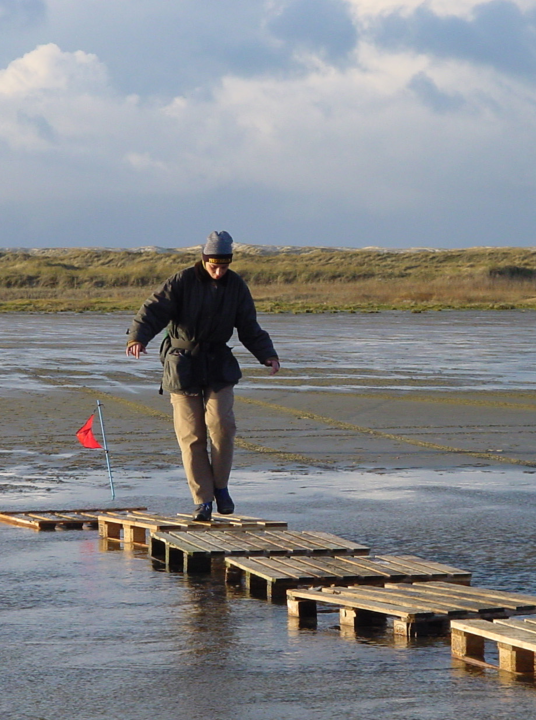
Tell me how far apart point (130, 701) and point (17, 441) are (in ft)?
32.8

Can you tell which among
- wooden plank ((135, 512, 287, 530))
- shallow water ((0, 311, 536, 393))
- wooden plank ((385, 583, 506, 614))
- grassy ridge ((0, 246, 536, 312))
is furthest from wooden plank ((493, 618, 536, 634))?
grassy ridge ((0, 246, 536, 312))

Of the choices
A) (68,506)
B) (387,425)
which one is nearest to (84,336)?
(387,425)

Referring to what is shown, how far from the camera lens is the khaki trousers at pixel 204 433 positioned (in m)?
9.12

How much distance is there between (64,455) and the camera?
13.6 metres

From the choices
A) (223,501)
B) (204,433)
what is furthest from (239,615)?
(204,433)

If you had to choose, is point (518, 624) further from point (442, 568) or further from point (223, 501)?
point (223, 501)

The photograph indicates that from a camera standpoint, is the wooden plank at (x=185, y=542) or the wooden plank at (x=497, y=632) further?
the wooden plank at (x=185, y=542)

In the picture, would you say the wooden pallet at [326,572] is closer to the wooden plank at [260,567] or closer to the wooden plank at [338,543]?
the wooden plank at [260,567]

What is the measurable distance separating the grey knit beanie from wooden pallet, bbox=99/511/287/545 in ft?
6.15

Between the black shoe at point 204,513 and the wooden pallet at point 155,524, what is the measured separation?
5cm

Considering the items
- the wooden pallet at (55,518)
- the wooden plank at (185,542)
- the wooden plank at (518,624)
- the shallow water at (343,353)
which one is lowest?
the wooden pallet at (55,518)

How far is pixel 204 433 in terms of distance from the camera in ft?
30.5

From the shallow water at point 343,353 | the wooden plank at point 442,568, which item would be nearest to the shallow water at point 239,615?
the wooden plank at point 442,568

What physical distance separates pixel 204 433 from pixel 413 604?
3.30 metres
